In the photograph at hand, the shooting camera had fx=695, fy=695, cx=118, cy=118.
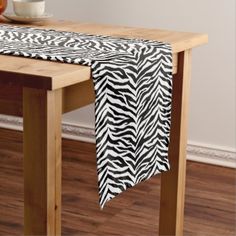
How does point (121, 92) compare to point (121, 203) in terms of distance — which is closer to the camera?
point (121, 92)

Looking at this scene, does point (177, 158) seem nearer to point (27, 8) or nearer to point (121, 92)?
point (121, 92)

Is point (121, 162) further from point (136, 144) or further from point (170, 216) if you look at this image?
point (170, 216)

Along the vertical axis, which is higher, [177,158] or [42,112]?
[42,112]

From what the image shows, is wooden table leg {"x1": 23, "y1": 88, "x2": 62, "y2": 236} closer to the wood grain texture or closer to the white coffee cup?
the white coffee cup

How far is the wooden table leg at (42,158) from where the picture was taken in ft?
4.70

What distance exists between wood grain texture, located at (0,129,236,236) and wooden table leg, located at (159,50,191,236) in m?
0.26

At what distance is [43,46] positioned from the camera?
1721 millimetres

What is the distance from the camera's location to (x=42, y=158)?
145 centimetres

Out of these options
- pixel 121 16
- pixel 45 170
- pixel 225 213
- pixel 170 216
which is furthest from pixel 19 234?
pixel 121 16

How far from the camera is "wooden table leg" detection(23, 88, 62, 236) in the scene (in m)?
1.43

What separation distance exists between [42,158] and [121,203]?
121 centimetres

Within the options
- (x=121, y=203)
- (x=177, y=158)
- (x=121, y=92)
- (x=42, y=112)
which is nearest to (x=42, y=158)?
(x=42, y=112)

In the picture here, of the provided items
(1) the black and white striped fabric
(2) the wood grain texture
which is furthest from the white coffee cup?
(2) the wood grain texture

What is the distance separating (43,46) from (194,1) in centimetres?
145
